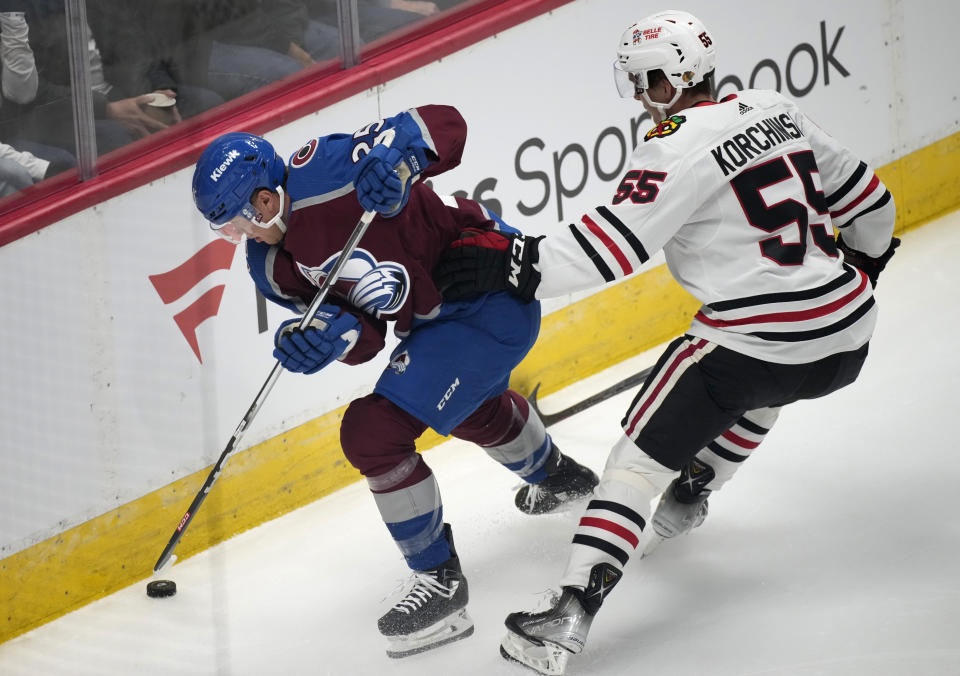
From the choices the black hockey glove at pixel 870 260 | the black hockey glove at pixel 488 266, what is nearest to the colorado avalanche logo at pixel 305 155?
the black hockey glove at pixel 488 266

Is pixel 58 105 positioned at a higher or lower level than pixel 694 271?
higher

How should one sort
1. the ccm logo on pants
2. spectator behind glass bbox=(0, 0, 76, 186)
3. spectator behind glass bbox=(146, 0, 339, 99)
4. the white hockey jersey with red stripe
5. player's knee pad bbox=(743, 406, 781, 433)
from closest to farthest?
the white hockey jersey with red stripe < the ccm logo on pants < player's knee pad bbox=(743, 406, 781, 433) < spectator behind glass bbox=(0, 0, 76, 186) < spectator behind glass bbox=(146, 0, 339, 99)

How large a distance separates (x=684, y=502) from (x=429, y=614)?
2.12ft

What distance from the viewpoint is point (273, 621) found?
300 centimetres

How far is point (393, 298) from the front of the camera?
2.57 metres

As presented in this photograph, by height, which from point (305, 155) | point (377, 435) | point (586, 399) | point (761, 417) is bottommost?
point (586, 399)

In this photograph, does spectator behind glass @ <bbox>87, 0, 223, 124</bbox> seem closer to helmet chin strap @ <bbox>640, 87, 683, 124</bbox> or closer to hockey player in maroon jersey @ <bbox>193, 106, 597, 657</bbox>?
hockey player in maroon jersey @ <bbox>193, 106, 597, 657</bbox>


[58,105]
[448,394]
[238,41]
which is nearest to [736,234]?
[448,394]

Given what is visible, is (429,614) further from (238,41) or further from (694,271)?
(238,41)

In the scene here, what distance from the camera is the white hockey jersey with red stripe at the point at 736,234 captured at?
2418 mm

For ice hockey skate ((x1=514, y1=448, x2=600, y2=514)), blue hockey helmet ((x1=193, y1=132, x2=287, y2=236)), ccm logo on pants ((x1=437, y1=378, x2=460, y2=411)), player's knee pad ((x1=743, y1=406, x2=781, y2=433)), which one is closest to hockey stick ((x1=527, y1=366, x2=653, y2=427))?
ice hockey skate ((x1=514, y1=448, x2=600, y2=514))

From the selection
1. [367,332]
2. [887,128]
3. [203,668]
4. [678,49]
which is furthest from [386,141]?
[887,128]

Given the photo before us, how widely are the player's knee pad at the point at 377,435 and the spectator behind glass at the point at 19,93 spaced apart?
1102 millimetres

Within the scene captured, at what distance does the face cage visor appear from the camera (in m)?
2.49
